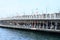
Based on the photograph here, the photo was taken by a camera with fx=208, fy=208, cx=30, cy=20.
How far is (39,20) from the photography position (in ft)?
233

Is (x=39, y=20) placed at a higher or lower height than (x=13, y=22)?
higher

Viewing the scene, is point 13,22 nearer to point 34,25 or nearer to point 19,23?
point 19,23

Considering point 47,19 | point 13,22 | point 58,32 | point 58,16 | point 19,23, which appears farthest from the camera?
point 13,22

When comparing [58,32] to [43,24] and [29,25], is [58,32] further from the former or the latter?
[29,25]

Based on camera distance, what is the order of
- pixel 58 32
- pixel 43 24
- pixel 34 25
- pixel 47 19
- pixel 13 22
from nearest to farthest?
1. pixel 58 32
2. pixel 47 19
3. pixel 43 24
4. pixel 34 25
5. pixel 13 22

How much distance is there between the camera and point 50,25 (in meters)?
65.2

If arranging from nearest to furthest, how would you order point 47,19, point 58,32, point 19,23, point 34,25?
point 58,32
point 47,19
point 34,25
point 19,23

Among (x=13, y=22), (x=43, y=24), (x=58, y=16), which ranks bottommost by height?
(x=13, y=22)

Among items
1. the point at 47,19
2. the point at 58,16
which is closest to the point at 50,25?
the point at 47,19

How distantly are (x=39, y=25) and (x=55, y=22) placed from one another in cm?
1211

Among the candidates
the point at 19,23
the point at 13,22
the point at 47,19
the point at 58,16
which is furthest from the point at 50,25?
the point at 13,22

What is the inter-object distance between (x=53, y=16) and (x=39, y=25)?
11.9 meters

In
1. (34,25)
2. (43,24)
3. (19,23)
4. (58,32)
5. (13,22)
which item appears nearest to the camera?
(58,32)

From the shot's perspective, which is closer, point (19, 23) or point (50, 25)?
point (50, 25)
